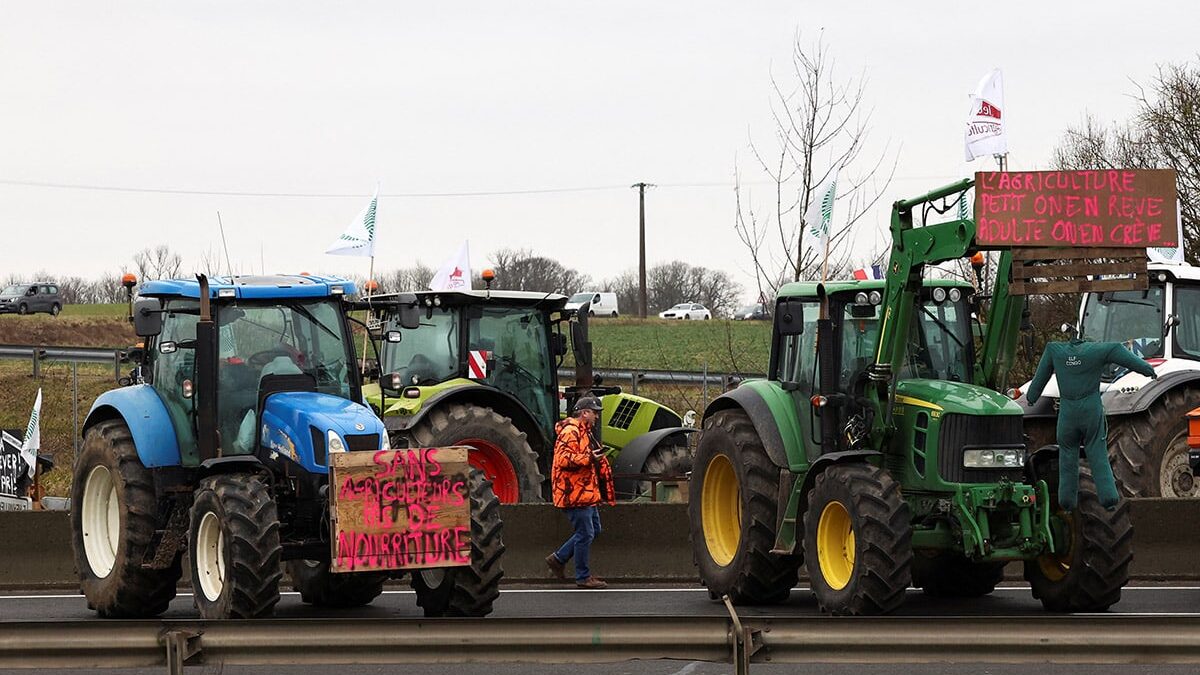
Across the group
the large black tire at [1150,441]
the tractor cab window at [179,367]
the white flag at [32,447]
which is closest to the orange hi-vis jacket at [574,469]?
the tractor cab window at [179,367]

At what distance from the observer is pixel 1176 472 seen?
16.5m

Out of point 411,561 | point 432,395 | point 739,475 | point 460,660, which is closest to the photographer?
point 460,660

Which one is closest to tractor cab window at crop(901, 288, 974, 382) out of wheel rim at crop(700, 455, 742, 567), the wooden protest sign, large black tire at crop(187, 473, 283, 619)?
wheel rim at crop(700, 455, 742, 567)

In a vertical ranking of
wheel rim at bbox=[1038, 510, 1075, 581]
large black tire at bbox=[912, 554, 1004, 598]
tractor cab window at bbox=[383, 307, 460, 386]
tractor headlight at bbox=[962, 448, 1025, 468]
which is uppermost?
tractor cab window at bbox=[383, 307, 460, 386]

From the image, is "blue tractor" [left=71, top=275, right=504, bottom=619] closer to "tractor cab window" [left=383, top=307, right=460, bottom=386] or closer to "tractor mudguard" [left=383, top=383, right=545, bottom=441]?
"tractor mudguard" [left=383, top=383, right=545, bottom=441]

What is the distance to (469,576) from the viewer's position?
12.1 m

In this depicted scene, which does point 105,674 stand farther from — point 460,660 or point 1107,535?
point 1107,535

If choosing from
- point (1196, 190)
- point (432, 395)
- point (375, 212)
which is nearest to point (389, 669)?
point (432, 395)

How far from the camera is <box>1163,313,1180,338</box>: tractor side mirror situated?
16781 mm

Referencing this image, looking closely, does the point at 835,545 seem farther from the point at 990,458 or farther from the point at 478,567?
the point at 478,567

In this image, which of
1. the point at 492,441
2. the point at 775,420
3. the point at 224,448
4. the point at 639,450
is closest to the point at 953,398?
the point at 775,420

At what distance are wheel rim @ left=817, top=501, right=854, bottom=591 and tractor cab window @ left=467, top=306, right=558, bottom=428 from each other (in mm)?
6533

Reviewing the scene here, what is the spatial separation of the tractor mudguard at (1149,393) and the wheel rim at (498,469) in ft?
18.9

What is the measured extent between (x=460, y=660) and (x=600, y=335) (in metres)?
45.9
